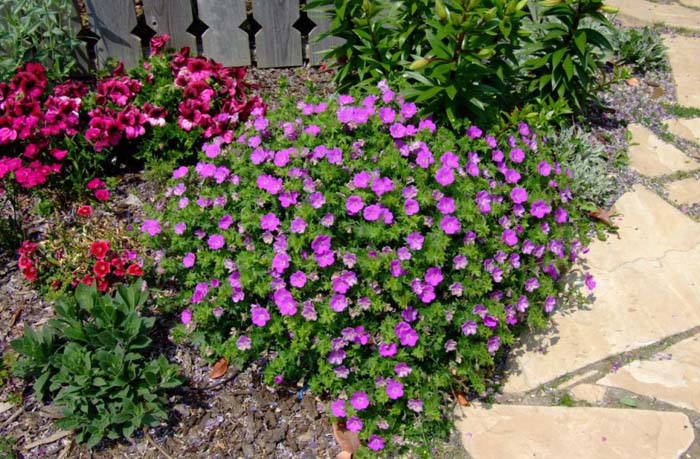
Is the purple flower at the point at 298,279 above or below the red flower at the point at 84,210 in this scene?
above

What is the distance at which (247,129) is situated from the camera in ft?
10.7

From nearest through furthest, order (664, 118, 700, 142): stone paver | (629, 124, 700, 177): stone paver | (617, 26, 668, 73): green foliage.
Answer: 1. (629, 124, 700, 177): stone paver
2. (664, 118, 700, 142): stone paver
3. (617, 26, 668, 73): green foliage

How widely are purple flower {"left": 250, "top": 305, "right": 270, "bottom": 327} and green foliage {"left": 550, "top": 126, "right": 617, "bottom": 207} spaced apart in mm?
1960

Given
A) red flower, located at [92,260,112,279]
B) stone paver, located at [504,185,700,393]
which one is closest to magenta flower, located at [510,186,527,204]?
stone paver, located at [504,185,700,393]

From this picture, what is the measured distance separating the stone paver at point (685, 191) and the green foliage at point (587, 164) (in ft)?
1.18

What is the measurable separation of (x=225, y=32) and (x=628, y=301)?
124 inches

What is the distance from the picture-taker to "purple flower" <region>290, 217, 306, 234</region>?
2.74 meters

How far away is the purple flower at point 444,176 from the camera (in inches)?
113

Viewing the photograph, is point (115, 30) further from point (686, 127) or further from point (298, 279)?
point (686, 127)

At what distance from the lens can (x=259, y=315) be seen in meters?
2.72

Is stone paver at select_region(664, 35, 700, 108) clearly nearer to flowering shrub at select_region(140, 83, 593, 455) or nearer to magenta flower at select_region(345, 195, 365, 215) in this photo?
flowering shrub at select_region(140, 83, 593, 455)

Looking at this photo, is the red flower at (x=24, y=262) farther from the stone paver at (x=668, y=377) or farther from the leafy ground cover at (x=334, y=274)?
the stone paver at (x=668, y=377)

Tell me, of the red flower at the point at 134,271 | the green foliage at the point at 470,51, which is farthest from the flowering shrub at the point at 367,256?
the green foliage at the point at 470,51

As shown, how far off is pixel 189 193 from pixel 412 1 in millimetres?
1572
